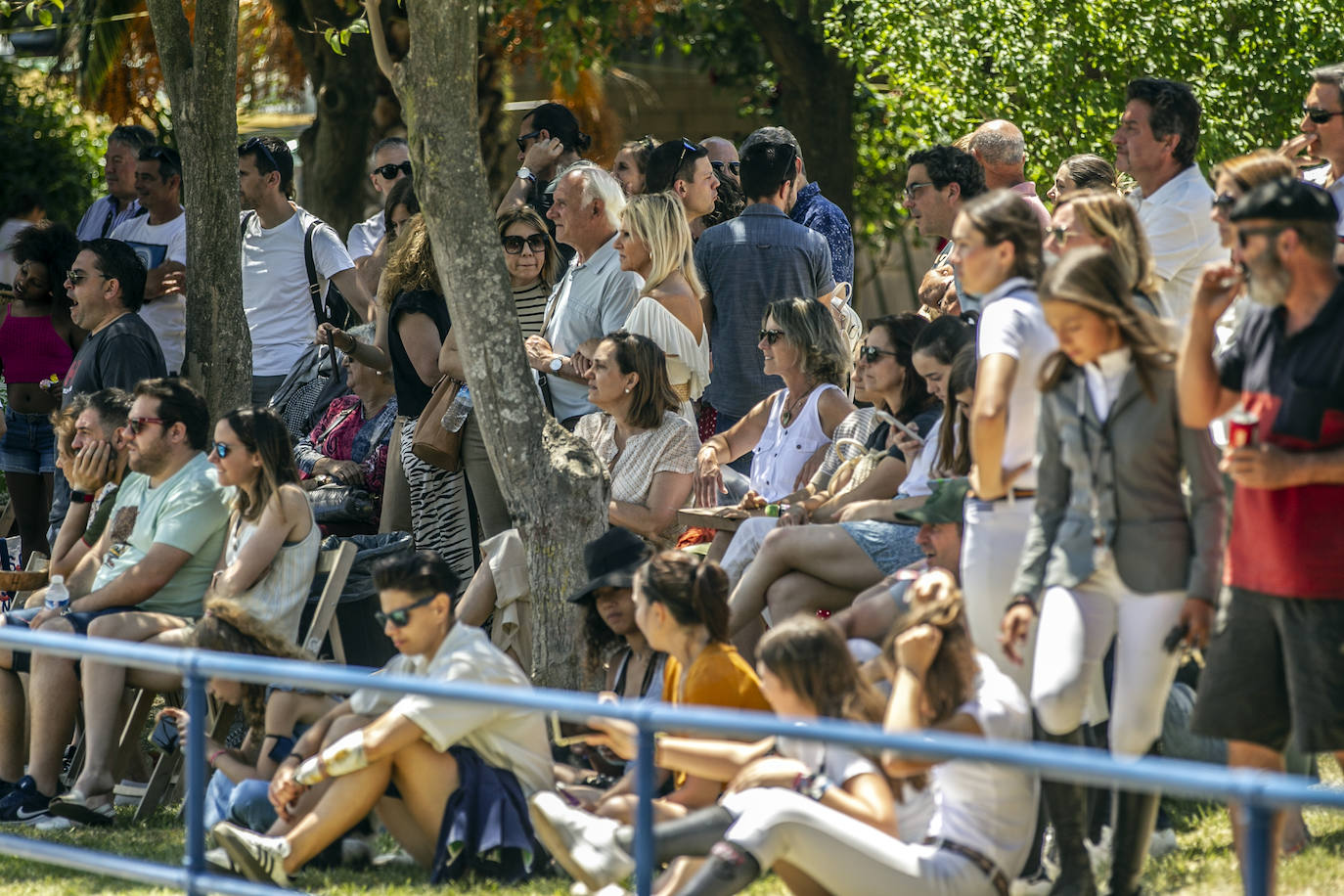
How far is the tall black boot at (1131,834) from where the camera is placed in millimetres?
4051

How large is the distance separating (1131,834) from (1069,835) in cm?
22

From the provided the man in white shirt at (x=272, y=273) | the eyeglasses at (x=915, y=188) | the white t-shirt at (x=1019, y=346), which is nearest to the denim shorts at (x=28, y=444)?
the man in white shirt at (x=272, y=273)

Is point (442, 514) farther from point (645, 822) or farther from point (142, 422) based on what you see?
point (645, 822)

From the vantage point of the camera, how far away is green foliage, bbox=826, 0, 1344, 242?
9.23m

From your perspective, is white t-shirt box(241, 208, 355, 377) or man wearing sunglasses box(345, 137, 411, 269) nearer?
white t-shirt box(241, 208, 355, 377)

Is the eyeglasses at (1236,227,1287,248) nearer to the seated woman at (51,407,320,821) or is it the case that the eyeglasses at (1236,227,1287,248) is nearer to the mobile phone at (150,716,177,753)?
the seated woman at (51,407,320,821)

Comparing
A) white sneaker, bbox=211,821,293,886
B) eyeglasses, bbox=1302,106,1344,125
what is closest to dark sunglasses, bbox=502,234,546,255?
eyeglasses, bbox=1302,106,1344,125

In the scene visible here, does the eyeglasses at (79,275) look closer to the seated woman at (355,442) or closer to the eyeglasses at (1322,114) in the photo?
the seated woman at (355,442)

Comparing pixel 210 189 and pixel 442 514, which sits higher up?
pixel 210 189

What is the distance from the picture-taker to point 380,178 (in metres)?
9.19

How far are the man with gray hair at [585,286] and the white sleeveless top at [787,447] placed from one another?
3.05ft

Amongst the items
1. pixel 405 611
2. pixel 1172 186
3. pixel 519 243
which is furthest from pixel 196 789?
pixel 519 243

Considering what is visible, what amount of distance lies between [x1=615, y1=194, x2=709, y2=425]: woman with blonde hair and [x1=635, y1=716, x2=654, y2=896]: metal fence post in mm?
3446

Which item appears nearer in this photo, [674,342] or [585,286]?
[674,342]
